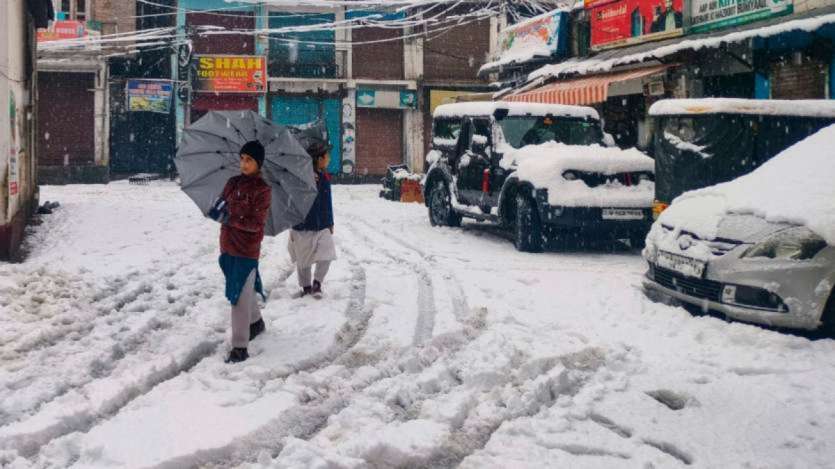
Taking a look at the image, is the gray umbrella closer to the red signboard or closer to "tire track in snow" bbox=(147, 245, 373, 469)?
"tire track in snow" bbox=(147, 245, 373, 469)

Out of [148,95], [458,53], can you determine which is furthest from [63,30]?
[458,53]

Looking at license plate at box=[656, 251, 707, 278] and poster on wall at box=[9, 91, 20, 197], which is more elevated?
poster on wall at box=[9, 91, 20, 197]

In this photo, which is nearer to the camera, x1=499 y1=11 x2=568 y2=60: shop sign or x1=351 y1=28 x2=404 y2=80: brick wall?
x1=499 y1=11 x2=568 y2=60: shop sign

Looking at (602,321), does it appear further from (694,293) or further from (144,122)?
(144,122)

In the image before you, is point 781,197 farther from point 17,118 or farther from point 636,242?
point 17,118

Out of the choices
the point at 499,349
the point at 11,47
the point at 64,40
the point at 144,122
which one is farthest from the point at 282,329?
the point at 144,122

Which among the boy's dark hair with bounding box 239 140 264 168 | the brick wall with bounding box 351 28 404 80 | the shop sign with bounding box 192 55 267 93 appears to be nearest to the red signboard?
the shop sign with bounding box 192 55 267 93

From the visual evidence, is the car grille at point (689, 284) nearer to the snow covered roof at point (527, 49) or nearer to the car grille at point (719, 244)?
the car grille at point (719, 244)

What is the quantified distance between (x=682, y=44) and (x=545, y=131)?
14.7ft

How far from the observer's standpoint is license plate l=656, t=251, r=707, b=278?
21.1ft

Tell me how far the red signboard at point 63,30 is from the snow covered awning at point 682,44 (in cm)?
1843

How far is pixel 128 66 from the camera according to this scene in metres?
33.2

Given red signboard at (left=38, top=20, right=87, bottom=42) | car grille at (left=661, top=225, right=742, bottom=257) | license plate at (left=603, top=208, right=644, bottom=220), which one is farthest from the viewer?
red signboard at (left=38, top=20, right=87, bottom=42)

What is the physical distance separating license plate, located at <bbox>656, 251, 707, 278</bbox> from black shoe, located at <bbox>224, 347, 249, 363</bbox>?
139 inches
